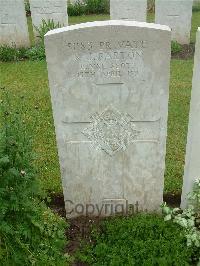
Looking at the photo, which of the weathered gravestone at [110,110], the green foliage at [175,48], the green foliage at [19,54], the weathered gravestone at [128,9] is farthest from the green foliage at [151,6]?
the weathered gravestone at [110,110]

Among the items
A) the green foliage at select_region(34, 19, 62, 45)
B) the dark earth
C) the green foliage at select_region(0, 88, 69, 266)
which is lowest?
the dark earth

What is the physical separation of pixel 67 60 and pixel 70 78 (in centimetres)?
16

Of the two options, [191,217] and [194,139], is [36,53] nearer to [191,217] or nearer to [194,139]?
[194,139]

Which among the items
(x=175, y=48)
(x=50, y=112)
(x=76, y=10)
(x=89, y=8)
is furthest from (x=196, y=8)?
(x=50, y=112)

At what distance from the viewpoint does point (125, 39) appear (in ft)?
10.7

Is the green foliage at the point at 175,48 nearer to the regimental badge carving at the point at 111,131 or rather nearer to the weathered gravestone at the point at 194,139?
the weathered gravestone at the point at 194,139

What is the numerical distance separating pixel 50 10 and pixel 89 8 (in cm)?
417

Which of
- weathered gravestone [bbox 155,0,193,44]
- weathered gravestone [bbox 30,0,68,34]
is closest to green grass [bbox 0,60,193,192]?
weathered gravestone [bbox 155,0,193,44]

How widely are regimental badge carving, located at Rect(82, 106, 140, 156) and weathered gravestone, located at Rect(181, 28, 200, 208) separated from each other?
0.51 meters

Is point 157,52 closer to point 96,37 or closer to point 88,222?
point 96,37

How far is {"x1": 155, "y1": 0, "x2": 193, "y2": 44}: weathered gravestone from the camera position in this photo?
9852mm

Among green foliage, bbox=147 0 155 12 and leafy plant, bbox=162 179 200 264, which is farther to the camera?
green foliage, bbox=147 0 155 12

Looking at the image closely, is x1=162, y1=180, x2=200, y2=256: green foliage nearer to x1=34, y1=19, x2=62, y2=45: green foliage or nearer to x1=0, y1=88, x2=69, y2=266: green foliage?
x1=0, y1=88, x2=69, y2=266: green foliage

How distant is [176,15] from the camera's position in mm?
10070
